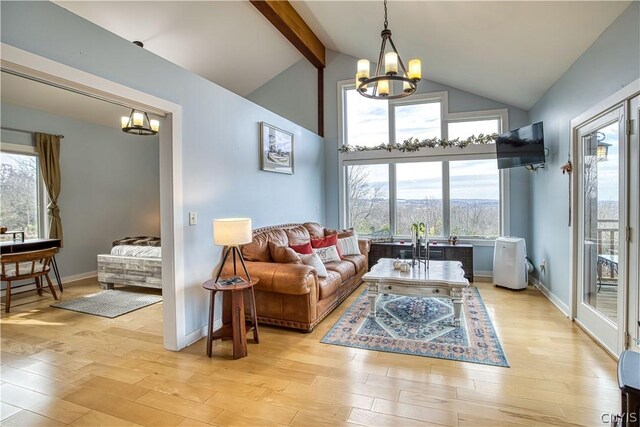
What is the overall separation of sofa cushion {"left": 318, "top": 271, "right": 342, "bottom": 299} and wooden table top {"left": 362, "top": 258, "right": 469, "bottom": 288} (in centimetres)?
38

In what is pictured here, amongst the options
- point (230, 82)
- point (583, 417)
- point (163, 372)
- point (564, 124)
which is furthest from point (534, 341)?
point (230, 82)

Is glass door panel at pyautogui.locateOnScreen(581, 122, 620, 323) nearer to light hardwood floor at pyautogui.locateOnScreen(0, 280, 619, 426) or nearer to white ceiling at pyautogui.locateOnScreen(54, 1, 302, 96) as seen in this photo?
light hardwood floor at pyautogui.locateOnScreen(0, 280, 619, 426)

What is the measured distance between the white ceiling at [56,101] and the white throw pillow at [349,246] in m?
4.44

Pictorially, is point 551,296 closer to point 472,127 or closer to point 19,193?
point 472,127

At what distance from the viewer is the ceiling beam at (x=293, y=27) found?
4254mm

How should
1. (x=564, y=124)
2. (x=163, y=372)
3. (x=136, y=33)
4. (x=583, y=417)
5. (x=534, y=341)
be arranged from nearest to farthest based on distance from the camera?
1. (x=583, y=417)
2. (x=163, y=372)
3. (x=534, y=341)
4. (x=564, y=124)
5. (x=136, y=33)

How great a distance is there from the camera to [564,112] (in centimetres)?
359

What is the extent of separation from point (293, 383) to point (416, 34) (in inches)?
169

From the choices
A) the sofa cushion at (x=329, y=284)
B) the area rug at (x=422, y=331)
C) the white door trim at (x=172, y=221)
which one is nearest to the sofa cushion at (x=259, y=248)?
the sofa cushion at (x=329, y=284)

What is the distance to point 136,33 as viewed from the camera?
4078 millimetres

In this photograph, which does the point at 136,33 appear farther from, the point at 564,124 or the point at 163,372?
the point at 564,124

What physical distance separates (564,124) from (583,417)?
3.07m

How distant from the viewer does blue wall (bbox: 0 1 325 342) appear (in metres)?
1.95

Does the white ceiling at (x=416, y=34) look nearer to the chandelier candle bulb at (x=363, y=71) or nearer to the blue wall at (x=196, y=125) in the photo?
the chandelier candle bulb at (x=363, y=71)
